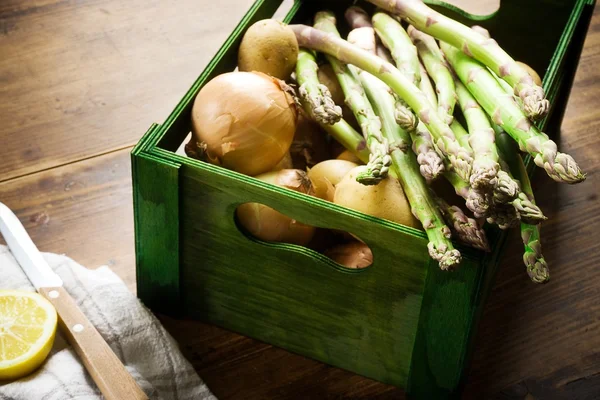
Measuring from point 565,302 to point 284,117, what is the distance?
0.42 m

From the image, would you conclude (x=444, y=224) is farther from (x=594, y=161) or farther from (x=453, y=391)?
(x=594, y=161)

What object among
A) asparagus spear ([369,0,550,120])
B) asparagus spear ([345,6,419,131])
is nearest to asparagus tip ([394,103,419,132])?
asparagus spear ([345,6,419,131])

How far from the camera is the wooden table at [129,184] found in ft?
3.23

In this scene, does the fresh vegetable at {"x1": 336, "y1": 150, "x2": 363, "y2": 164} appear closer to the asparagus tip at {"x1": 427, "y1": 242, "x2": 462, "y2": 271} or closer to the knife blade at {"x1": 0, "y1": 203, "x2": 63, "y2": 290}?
the asparagus tip at {"x1": 427, "y1": 242, "x2": 462, "y2": 271}

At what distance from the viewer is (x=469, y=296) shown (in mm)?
834

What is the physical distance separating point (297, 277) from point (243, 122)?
6.6 inches

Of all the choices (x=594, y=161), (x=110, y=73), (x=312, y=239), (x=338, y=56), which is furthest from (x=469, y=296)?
(x=110, y=73)

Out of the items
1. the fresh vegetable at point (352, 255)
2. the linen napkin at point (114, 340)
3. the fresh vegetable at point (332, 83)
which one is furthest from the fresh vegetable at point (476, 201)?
the linen napkin at point (114, 340)

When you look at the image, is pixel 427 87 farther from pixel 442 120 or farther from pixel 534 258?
pixel 534 258

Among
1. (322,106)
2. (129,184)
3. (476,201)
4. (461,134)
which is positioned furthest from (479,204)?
(129,184)

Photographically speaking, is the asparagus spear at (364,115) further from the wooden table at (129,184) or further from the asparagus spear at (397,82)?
the wooden table at (129,184)

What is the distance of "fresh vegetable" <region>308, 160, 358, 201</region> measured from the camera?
93 centimetres

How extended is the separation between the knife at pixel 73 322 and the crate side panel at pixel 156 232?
0.31ft

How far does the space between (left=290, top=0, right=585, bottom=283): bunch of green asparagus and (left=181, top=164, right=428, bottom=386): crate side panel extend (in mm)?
63
